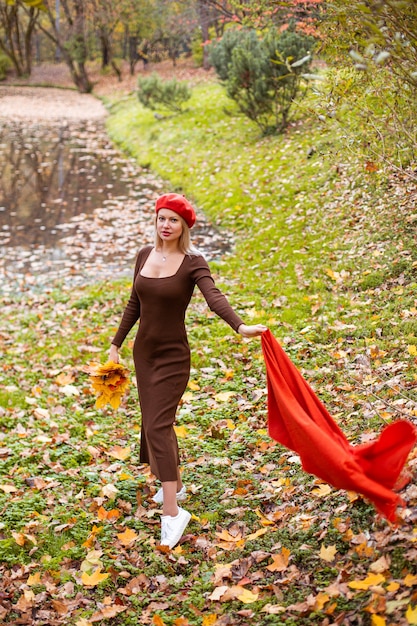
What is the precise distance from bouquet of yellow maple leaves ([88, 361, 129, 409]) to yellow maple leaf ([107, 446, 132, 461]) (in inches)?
40.3

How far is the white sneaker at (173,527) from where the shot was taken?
4.32 m

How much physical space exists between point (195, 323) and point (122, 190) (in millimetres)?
9440

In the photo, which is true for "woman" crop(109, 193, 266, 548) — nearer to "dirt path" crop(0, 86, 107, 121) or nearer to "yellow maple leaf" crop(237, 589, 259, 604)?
"yellow maple leaf" crop(237, 589, 259, 604)

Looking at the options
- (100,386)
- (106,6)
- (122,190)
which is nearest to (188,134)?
(122,190)

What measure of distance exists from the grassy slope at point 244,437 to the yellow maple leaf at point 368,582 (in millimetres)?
39

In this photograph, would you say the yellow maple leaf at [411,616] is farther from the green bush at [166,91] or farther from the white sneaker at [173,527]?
the green bush at [166,91]

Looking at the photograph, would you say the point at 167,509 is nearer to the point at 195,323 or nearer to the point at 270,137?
the point at 195,323

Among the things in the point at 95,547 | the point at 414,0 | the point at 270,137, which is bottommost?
the point at 270,137

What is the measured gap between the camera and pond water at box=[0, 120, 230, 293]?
11.5 metres

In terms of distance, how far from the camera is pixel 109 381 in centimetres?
476

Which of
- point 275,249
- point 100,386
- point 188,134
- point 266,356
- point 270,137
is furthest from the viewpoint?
point 188,134

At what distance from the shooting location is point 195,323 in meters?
8.35

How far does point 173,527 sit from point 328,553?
1174 millimetres

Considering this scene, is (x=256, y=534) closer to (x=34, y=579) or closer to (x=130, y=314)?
(x=34, y=579)
